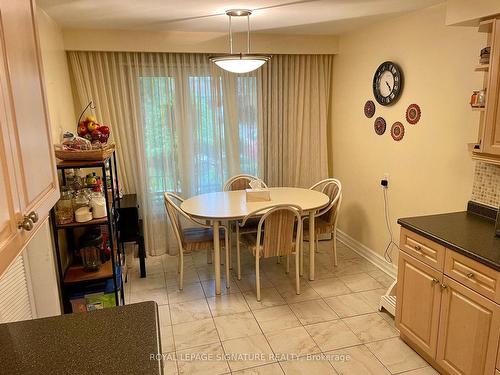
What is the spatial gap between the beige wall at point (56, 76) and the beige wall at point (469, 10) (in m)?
2.52

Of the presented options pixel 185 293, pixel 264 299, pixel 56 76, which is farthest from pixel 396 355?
pixel 56 76

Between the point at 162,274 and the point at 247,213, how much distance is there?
1.23m

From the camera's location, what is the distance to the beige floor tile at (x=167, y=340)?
2539 millimetres

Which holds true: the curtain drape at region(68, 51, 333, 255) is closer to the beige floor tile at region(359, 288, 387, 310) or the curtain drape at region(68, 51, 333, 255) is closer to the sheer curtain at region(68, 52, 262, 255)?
the sheer curtain at region(68, 52, 262, 255)

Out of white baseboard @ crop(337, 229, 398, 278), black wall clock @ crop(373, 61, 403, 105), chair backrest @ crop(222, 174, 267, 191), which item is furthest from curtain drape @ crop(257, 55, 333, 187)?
black wall clock @ crop(373, 61, 403, 105)

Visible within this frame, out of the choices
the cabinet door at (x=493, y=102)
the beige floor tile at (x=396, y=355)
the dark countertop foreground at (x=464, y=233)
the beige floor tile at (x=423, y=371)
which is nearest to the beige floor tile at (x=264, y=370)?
the beige floor tile at (x=396, y=355)

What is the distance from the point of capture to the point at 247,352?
8.18 ft

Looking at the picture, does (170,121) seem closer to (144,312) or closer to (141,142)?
(141,142)

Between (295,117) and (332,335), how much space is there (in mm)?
2498

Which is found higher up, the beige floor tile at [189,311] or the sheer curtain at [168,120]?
the sheer curtain at [168,120]

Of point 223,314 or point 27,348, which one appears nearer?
point 27,348

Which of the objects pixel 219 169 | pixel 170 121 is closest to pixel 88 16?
pixel 170 121

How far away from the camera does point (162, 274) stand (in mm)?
3725

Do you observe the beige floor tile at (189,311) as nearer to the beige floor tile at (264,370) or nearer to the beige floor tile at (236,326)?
the beige floor tile at (236,326)
